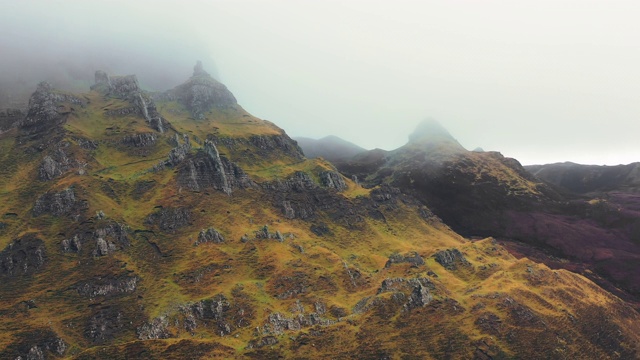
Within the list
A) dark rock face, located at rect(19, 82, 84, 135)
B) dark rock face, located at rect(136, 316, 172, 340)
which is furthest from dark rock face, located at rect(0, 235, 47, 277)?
dark rock face, located at rect(19, 82, 84, 135)

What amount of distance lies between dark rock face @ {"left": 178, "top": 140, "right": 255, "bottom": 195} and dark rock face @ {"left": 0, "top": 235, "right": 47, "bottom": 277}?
53.1 meters

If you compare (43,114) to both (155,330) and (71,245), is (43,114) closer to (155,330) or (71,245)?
(71,245)

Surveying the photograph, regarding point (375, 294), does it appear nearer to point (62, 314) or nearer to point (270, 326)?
point (270, 326)

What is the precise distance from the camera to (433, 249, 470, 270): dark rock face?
138 metres

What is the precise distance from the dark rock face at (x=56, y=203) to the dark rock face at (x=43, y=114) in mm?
61076

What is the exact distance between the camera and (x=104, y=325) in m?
100

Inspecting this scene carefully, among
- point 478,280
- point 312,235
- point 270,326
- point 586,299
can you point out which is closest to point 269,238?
point 312,235

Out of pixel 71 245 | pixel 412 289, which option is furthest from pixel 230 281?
pixel 412 289

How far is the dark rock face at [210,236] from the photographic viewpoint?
134 meters

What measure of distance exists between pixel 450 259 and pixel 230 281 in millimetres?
73464

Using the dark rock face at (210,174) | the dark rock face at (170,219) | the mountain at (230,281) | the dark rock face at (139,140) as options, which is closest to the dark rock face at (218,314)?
the mountain at (230,281)

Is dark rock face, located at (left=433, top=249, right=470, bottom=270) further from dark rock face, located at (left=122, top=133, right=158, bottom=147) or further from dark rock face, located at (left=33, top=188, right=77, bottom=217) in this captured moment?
dark rock face, located at (left=122, top=133, right=158, bottom=147)

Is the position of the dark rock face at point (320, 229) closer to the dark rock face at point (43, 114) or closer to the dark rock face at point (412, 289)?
the dark rock face at point (412, 289)

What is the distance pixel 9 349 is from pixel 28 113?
142 meters
